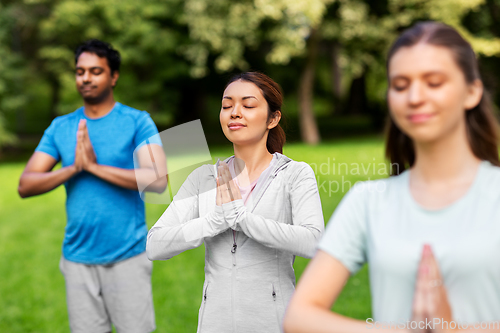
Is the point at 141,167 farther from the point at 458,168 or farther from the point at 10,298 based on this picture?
the point at 10,298

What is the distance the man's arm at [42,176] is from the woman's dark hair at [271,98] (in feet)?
4.52

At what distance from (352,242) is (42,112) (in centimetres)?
5190

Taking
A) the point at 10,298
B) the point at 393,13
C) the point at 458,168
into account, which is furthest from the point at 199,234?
the point at 393,13

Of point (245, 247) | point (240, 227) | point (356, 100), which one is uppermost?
point (356, 100)

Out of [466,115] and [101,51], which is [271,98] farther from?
[101,51]

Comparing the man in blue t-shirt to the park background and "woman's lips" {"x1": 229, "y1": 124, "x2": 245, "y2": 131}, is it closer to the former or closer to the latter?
"woman's lips" {"x1": 229, "y1": 124, "x2": 245, "y2": 131}

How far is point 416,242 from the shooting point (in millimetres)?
1373

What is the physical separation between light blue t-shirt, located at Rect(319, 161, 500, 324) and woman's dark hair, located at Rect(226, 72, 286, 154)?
102 centimetres

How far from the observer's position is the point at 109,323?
346 centimetres

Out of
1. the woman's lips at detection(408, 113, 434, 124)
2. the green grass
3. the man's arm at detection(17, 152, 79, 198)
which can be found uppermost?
the woman's lips at detection(408, 113, 434, 124)

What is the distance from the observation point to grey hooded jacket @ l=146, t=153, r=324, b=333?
2.23 meters

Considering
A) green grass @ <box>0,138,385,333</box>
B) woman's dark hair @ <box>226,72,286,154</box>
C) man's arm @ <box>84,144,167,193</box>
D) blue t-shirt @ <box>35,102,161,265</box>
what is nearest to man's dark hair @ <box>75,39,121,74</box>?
blue t-shirt @ <box>35,102,161,265</box>

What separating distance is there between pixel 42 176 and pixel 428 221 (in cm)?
266

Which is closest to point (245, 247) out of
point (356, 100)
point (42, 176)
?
point (42, 176)
